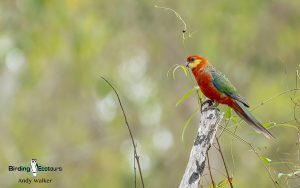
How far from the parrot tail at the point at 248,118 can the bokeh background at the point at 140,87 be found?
23.2 ft

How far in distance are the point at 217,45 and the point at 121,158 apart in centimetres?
382

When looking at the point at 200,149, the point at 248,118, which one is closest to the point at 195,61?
the point at 248,118

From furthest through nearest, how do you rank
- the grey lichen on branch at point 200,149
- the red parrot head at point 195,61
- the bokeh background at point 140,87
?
1. the bokeh background at point 140,87
2. the red parrot head at point 195,61
3. the grey lichen on branch at point 200,149

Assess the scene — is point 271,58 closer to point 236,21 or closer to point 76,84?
point 236,21

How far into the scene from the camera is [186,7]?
16.6 metres

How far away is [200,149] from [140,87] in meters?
13.9

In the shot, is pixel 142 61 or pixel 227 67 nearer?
pixel 227 67

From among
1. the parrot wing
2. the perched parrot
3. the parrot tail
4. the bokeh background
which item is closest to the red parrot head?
the perched parrot

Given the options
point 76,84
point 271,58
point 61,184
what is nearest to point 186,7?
point 271,58

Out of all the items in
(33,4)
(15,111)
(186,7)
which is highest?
(15,111)

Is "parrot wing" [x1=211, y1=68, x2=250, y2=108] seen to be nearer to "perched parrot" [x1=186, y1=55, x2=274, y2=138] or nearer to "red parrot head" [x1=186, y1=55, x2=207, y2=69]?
"perched parrot" [x1=186, y1=55, x2=274, y2=138]

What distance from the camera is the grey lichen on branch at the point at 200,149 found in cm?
479

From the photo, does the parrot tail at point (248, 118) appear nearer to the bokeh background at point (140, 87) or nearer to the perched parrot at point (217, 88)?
the perched parrot at point (217, 88)

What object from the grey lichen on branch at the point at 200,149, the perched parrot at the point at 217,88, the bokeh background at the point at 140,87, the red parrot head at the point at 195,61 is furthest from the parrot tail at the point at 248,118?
the bokeh background at the point at 140,87
